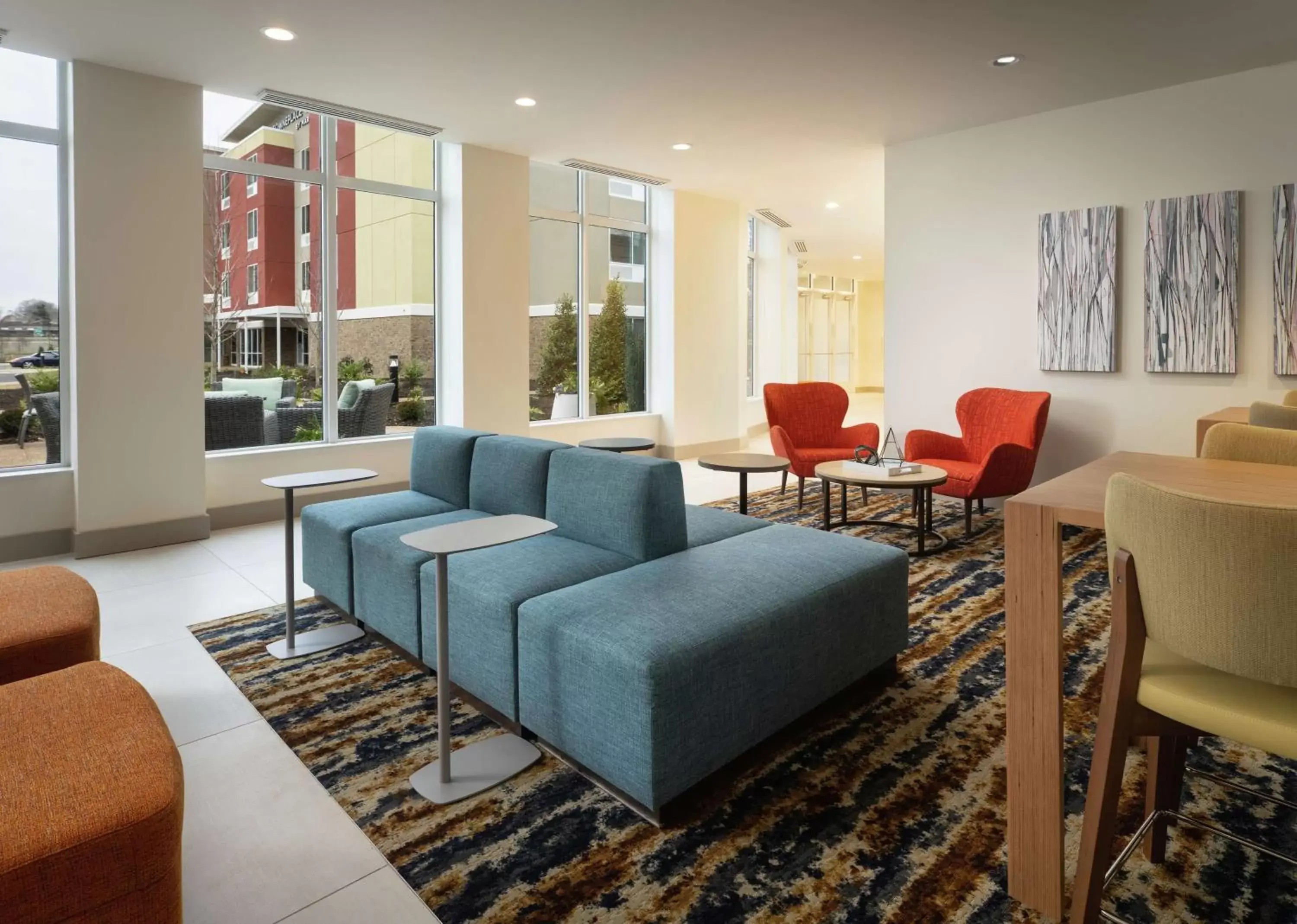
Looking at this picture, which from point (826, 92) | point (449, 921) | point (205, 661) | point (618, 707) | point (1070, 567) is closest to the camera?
point (449, 921)

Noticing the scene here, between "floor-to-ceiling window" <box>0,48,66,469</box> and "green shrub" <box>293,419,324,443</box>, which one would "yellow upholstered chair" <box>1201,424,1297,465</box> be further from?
"floor-to-ceiling window" <box>0,48,66,469</box>

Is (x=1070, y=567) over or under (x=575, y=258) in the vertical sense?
under

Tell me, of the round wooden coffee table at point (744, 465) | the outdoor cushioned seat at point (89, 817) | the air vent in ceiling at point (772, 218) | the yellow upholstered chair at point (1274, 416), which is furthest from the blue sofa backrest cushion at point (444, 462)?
the air vent in ceiling at point (772, 218)

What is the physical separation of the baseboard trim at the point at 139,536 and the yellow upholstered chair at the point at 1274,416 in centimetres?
584

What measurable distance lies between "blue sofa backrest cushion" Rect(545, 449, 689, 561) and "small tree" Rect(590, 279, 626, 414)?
532cm

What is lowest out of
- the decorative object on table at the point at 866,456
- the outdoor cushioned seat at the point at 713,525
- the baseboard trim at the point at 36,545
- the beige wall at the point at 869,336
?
the baseboard trim at the point at 36,545

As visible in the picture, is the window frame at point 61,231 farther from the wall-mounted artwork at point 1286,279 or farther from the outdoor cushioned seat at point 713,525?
the wall-mounted artwork at point 1286,279

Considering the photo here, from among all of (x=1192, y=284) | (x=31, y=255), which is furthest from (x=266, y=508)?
(x=1192, y=284)

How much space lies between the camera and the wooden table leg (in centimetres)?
156

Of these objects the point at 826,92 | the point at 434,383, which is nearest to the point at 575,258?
the point at 434,383

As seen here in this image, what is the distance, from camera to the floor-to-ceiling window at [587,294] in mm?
7652

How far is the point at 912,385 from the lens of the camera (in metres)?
6.39

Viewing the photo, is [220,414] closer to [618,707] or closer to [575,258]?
[575,258]

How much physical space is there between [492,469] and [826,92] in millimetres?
3542
